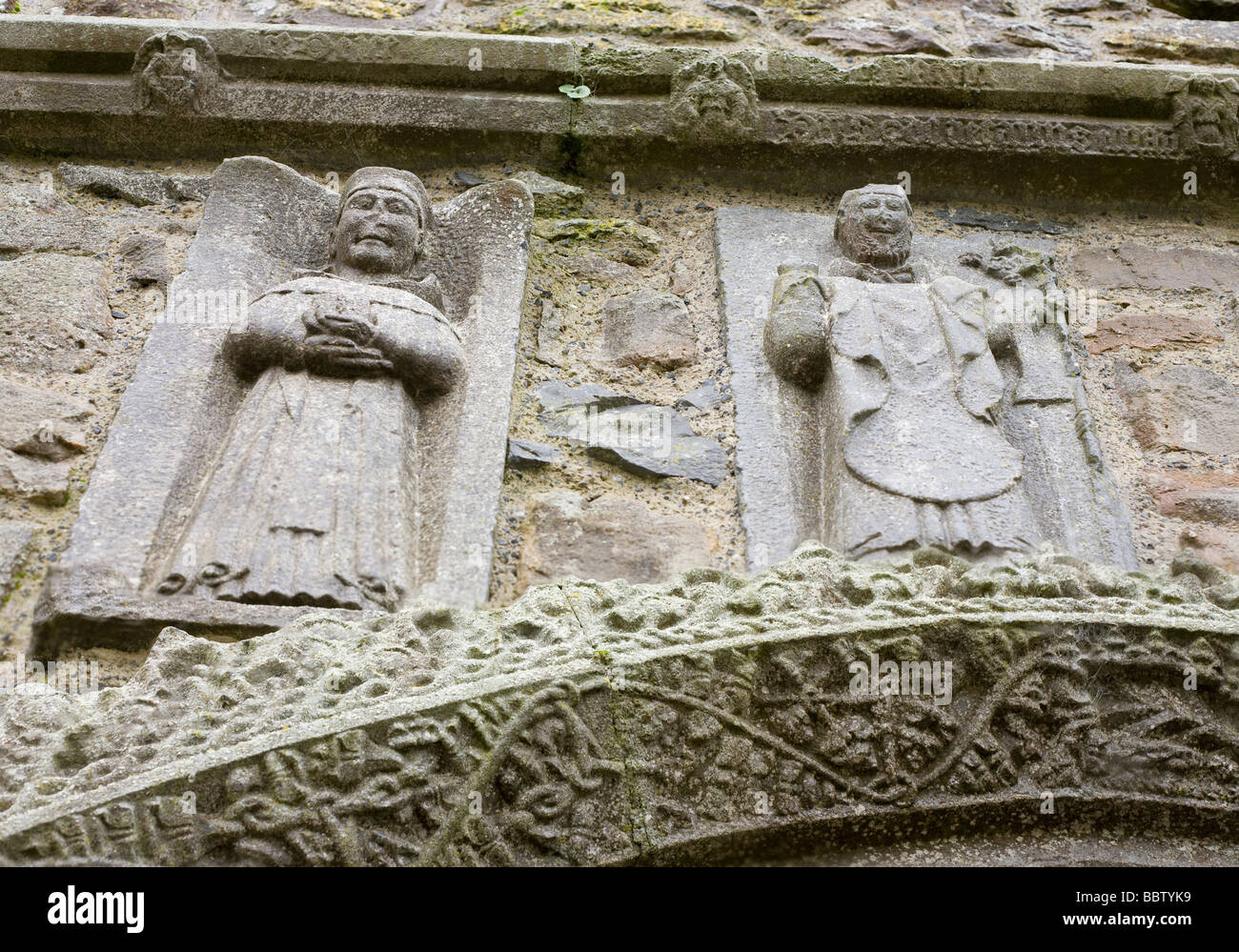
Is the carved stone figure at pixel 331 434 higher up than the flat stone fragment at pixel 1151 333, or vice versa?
the flat stone fragment at pixel 1151 333

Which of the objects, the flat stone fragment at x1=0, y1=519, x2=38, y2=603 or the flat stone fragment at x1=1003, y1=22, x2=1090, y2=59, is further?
the flat stone fragment at x1=1003, y1=22, x2=1090, y2=59

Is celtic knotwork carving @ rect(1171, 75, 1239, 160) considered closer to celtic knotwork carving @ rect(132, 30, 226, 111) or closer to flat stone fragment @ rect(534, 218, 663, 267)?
flat stone fragment @ rect(534, 218, 663, 267)

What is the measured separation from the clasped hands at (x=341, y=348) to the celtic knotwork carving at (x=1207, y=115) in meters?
3.21

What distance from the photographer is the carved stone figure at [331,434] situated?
305 centimetres

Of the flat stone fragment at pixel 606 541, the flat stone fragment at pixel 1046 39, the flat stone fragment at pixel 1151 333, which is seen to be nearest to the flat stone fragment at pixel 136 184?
the flat stone fragment at pixel 606 541

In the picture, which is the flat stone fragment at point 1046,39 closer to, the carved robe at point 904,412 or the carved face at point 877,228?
the carved face at point 877,228

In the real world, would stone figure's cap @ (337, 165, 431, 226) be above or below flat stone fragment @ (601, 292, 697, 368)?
above

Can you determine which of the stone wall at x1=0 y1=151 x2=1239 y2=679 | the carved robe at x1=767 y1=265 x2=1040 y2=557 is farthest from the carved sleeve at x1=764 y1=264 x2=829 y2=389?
the stone wall at x1=0 y1=151 x2=1239 y2=679

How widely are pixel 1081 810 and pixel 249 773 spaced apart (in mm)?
1534

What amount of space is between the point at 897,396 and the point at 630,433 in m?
0.74

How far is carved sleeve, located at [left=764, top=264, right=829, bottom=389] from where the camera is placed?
3.75m

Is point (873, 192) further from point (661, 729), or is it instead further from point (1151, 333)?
point (661, 729)

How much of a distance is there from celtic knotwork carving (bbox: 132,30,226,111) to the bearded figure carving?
7.73 feet

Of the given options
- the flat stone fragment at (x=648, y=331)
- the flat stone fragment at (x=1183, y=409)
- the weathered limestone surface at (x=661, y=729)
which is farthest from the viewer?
the flat stone fragment at (x=648, y=331)
